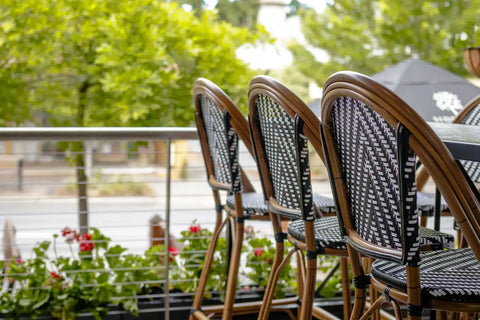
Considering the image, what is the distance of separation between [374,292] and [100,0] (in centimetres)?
575

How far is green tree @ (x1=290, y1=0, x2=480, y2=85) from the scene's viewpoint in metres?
11.7

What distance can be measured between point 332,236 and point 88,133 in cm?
137

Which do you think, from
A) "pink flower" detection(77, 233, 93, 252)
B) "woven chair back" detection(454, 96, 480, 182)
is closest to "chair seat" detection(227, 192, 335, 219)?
"woven chair back" detection(454, 96, 480, 182)

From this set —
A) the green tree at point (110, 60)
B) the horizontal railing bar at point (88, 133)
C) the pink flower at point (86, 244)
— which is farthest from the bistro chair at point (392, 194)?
the green tree at point (110, 60)

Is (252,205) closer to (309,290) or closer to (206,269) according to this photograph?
(206,269)

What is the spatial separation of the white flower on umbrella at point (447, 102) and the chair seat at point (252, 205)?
4.38 feet

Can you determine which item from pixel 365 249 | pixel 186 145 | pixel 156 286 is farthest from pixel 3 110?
pixel 186 145

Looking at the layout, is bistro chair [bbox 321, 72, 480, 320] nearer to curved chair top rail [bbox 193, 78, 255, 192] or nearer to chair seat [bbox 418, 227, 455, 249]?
chair seat [bbox 418, 227, 455, 249]

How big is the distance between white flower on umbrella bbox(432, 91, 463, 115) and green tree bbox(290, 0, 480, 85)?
810cm

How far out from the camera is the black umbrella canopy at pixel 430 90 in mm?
3523

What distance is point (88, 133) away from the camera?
2930 millimetres

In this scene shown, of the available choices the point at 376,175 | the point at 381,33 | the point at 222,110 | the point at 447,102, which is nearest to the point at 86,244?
the point at 222,110

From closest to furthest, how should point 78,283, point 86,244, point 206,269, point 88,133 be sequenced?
point 206,269
point 88,133
point 78,283
point 86,244

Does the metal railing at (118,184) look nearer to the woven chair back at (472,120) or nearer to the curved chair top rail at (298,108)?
the woven chair back at (472,120)
